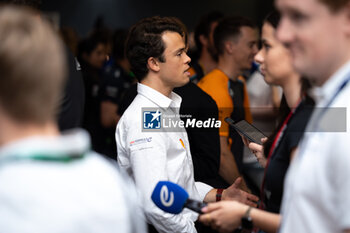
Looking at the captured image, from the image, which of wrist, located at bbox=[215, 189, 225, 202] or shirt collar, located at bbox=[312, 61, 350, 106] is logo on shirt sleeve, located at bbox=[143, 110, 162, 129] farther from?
shirt collar, located at bbox=[312, 61, 350, 106]

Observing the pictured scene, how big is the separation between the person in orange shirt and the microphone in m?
1.17

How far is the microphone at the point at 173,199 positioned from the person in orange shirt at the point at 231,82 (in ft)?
3.82

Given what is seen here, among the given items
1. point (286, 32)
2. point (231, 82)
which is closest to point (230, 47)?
point (231, 82)

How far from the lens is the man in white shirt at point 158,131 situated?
6.30 ft

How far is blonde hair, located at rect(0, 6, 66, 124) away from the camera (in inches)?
34.0

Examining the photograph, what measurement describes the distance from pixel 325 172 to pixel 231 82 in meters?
2.36

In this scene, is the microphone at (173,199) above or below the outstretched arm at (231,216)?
above

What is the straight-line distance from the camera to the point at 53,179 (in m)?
0.90

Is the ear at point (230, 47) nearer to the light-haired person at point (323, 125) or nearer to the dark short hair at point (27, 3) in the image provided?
the dark short hair at point (27, 3)

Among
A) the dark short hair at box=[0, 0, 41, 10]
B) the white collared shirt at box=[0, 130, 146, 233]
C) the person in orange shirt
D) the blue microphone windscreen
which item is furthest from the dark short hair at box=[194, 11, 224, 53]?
the white collared shirt at box=[0, 130, 146, 233]

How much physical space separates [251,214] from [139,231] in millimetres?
514

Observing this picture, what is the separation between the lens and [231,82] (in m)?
3.34

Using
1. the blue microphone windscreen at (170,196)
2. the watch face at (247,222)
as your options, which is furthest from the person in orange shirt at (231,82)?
the watch face at (247,222)

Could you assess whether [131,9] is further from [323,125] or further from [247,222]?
[323,125]
